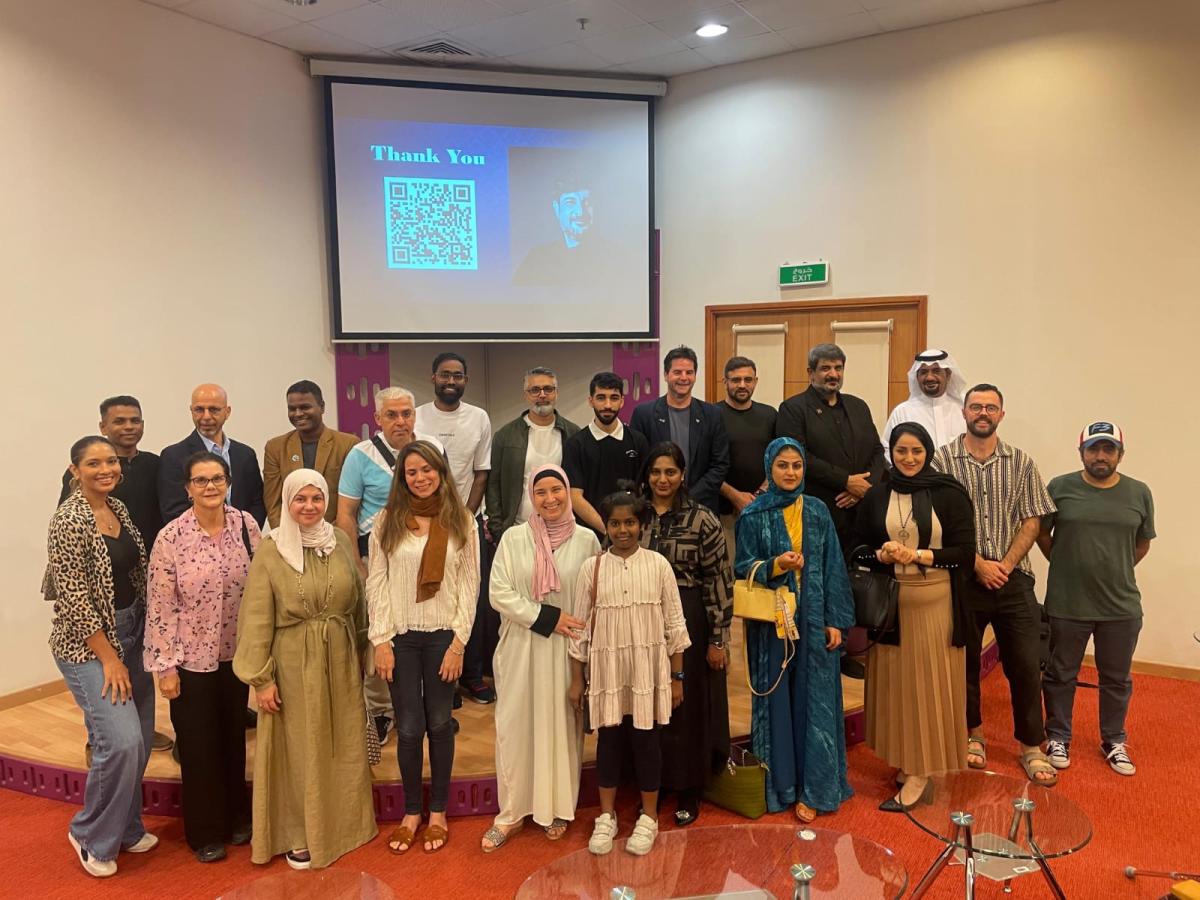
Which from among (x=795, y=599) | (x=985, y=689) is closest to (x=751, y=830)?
(x=795, y=599)

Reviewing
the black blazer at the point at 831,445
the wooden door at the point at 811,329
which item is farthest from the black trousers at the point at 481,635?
the wooden door at the point at 811,329

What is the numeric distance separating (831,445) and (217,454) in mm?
2904

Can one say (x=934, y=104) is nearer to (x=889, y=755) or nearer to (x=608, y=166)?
(x=608, y=166)

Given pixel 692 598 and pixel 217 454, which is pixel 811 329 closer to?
pixel 692 598

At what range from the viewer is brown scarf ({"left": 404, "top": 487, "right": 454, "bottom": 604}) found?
3.07m

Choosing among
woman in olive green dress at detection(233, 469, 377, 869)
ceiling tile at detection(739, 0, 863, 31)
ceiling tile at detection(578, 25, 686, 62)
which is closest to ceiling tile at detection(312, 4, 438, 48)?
ceiling tile at detection(578, 25, 686, 62)

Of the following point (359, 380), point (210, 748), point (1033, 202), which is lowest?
point (210, 748)

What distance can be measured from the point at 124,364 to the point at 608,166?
11.5ft

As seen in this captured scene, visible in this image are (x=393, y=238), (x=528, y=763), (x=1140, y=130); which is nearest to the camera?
(x=528, y=763)

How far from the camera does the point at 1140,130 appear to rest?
4836mm

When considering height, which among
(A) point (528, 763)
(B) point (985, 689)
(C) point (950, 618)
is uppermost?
(C) point (950, 618)

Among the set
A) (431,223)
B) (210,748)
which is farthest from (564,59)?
(210,748)

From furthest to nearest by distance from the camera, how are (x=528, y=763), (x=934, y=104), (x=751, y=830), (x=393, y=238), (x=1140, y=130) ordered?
1. (x=393, y=238)
2. (x=934, y=104)
3. (x=1140, y=130)
4. (x=528, y=763)
5. (x=751, y=830)

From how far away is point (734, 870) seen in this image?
2.56m
